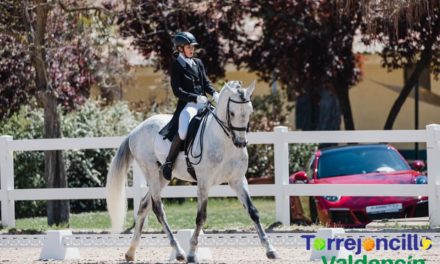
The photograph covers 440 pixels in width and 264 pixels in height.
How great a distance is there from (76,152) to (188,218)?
17.9ft

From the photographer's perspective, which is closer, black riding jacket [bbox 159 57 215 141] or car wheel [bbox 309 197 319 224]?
black riding jacket [bbox 159 57 215 141]

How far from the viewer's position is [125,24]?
75.7 feet

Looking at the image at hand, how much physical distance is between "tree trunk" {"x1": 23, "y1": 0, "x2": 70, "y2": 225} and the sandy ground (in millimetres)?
4409

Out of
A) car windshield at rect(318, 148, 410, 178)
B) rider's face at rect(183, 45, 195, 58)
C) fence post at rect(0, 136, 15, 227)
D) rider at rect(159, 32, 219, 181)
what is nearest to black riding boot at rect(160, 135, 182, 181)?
rider at rect(159, 32, 219, 181)

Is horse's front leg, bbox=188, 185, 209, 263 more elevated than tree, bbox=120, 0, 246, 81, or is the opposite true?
tree, bbox=120, 0, 246, 81

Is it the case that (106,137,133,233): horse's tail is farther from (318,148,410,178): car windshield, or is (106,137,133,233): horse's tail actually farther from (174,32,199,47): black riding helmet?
(318,148,410,178): car windshield

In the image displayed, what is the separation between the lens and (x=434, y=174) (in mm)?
17031

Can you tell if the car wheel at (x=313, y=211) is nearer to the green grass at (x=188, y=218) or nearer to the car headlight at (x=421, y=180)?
the green grass at (x=188, y=218)

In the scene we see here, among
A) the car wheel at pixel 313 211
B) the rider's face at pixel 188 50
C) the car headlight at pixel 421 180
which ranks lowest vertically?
the car wheel at pixel 313 211

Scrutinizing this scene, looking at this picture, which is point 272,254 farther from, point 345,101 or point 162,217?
point 345,101

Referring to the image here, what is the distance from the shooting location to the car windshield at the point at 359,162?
18.6 metres

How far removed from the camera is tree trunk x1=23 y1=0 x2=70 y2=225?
64.2ft

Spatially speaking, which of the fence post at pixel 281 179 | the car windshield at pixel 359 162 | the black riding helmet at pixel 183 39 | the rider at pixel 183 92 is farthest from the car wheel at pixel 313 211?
the black riding helmet at pixel 183 39

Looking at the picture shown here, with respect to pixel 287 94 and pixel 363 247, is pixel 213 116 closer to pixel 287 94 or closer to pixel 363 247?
pixel 363 247
